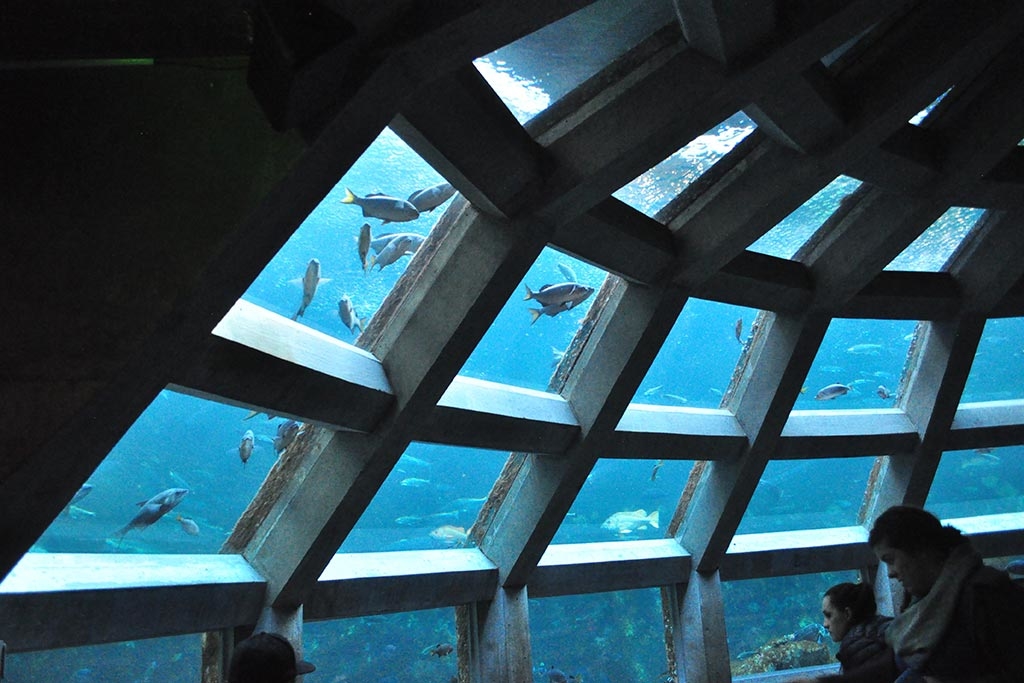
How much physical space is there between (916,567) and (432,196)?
3.17 metres

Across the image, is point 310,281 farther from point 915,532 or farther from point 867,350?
point 867,350

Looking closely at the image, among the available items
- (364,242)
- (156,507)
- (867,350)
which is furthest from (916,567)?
(867,350)

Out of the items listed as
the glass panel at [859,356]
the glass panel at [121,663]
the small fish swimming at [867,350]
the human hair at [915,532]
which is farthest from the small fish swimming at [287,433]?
the small fish swimming at [867,350]

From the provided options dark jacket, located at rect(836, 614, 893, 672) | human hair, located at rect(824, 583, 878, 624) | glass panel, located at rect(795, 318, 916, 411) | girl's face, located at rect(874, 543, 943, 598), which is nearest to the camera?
girl's face, located at rect(874, 543, 943, 598)

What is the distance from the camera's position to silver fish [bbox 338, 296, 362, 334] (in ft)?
16.4

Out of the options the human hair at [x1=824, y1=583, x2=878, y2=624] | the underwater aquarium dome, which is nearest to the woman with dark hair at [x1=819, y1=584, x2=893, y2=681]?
the human hair at [x1=824, y1=583, x2=878, y2=624]

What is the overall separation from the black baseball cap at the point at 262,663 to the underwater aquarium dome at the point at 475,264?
2.67ft

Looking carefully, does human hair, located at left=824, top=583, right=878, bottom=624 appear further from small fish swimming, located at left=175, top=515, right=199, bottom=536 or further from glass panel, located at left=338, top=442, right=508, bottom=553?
glass panel, located at left=338, top=442, right=508, bottom=553

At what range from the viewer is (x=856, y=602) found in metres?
2.92

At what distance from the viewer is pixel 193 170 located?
7.52 ft

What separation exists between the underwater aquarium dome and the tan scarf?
2185 millimetres

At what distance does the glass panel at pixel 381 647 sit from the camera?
38500 mm

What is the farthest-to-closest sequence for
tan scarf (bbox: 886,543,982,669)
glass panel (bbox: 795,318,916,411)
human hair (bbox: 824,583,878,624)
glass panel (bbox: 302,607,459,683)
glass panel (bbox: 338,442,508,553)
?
glass panel (bbox: 795,318,916,411)
glass panel (bbox: 338,442,508,553)
glass panel (bbox: 302,607,459,683)
human hair (bbox: 824,583,878,624)
tan scarf (bbox: 886,543,982,669)

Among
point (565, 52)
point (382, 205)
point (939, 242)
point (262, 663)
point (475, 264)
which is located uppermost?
point (939, 242)
